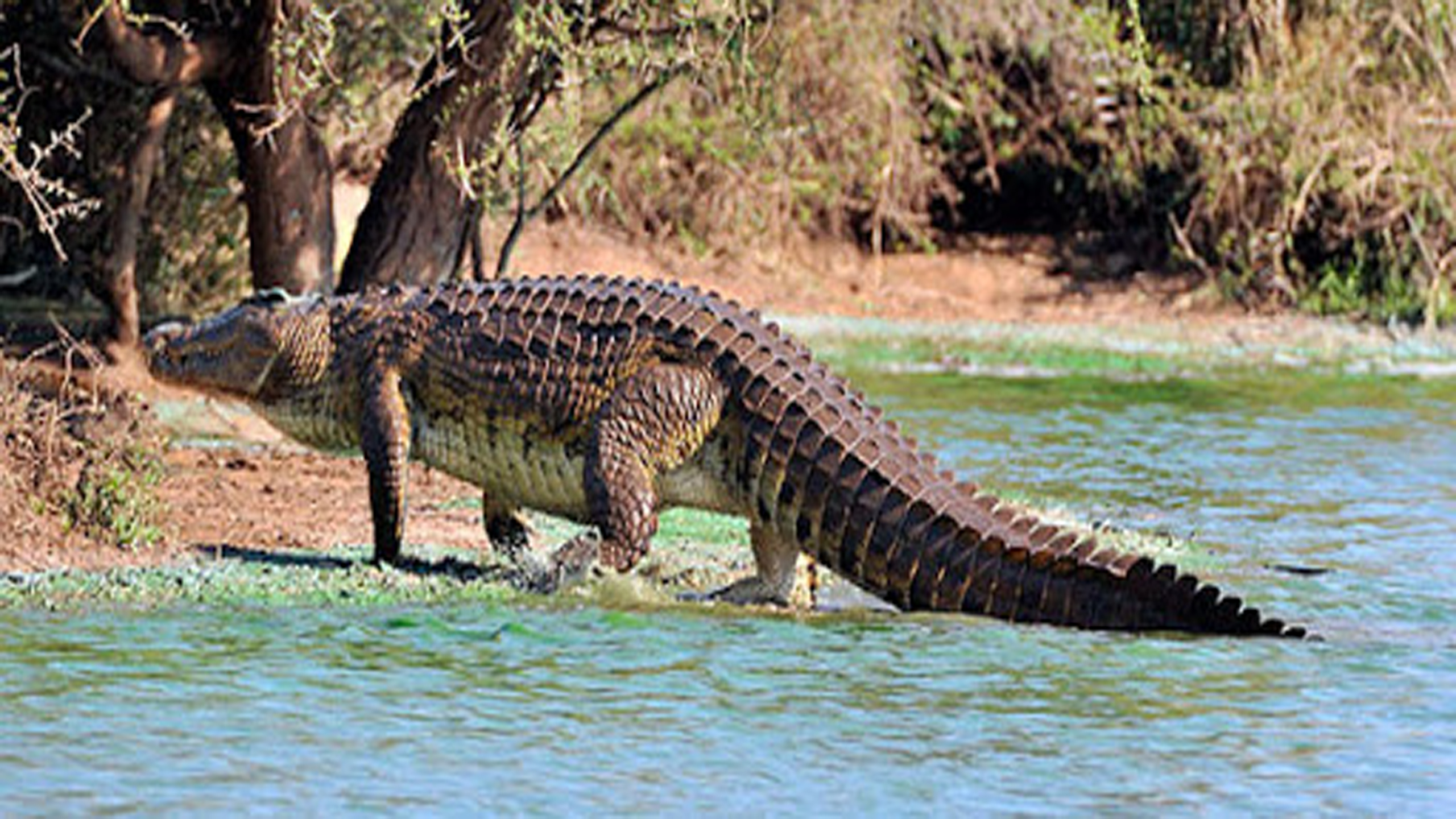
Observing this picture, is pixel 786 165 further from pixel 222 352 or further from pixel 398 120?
pixel 222 352

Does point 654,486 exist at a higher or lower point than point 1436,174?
lower

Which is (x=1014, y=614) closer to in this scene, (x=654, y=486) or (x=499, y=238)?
(x=654, y=486)

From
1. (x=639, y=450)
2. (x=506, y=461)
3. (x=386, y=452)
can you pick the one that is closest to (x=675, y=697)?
(x=639, y=450)

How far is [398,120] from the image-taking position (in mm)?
12695

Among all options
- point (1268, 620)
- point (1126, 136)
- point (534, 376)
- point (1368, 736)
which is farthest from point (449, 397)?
point (1126, 136)

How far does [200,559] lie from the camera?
26.8ft

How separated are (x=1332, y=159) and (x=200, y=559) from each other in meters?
14.1

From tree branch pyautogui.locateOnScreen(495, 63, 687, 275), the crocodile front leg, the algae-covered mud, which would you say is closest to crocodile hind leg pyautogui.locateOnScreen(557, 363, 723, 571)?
the algae-covered mud

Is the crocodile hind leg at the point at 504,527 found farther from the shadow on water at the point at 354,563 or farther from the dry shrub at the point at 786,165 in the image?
the dry shrub at the point at 786,165

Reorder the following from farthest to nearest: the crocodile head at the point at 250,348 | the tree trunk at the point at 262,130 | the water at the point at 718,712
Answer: the tree trunk at the point at 262,130 < the crocodile head at the point at 250,348 < the water at the point at 718,712

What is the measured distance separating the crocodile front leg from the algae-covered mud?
0.14 meters

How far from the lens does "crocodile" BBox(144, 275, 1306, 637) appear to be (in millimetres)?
7320

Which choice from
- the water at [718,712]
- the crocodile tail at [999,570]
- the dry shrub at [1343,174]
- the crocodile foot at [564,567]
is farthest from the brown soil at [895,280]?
the water at [718,712]

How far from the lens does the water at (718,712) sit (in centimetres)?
557
